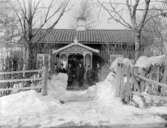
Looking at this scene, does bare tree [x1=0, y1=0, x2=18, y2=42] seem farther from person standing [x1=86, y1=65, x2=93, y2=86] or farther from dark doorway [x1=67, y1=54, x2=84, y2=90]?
person standing [x1=86, y1=65, x2=93, y2=86]

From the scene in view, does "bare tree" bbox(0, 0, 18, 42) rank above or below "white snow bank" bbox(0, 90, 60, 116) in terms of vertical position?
above

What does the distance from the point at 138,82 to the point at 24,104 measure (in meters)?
4.27

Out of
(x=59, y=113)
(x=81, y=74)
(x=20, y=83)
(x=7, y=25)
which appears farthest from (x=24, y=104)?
(x=7, y=25)

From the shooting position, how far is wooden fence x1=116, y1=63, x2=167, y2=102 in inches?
254

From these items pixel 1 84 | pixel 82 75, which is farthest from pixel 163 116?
pixel 82 75

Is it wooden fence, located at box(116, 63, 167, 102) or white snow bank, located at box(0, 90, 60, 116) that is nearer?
white snow bank, located at box(0, 90, 60, 116)

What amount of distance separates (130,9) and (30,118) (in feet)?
26.3

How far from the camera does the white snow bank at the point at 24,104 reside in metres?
5.34

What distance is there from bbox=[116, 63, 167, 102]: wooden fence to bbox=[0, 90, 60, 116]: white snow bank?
8.71 feet

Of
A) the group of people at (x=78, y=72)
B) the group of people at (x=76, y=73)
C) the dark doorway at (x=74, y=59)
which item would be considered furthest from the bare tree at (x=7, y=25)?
the group of people at (x=76, y=73)

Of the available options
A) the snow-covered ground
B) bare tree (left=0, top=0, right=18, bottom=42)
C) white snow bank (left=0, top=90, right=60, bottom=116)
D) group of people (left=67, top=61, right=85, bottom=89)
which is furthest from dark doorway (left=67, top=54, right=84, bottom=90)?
the snow-covered ground

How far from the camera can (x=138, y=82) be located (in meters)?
6.79

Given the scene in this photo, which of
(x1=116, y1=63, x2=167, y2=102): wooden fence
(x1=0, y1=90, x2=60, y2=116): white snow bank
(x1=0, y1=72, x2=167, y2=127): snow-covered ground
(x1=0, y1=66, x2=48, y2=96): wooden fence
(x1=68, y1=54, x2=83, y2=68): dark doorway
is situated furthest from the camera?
(x1=68, y1=54, x2=83, y2=68): dark doorway

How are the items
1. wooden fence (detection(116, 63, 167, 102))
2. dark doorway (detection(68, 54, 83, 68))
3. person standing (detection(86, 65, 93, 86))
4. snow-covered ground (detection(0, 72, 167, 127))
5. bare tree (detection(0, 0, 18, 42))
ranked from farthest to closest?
dark doorway (detection(68, 54, 83, 68)), bare tree (detection(0, 0, 18, 42)), person standing (detection(86, 65, 93, 86)), wooden fence (detection(116, 63, 167, 102)), snow-covered ground (detection(0, 72, 167, 127))
